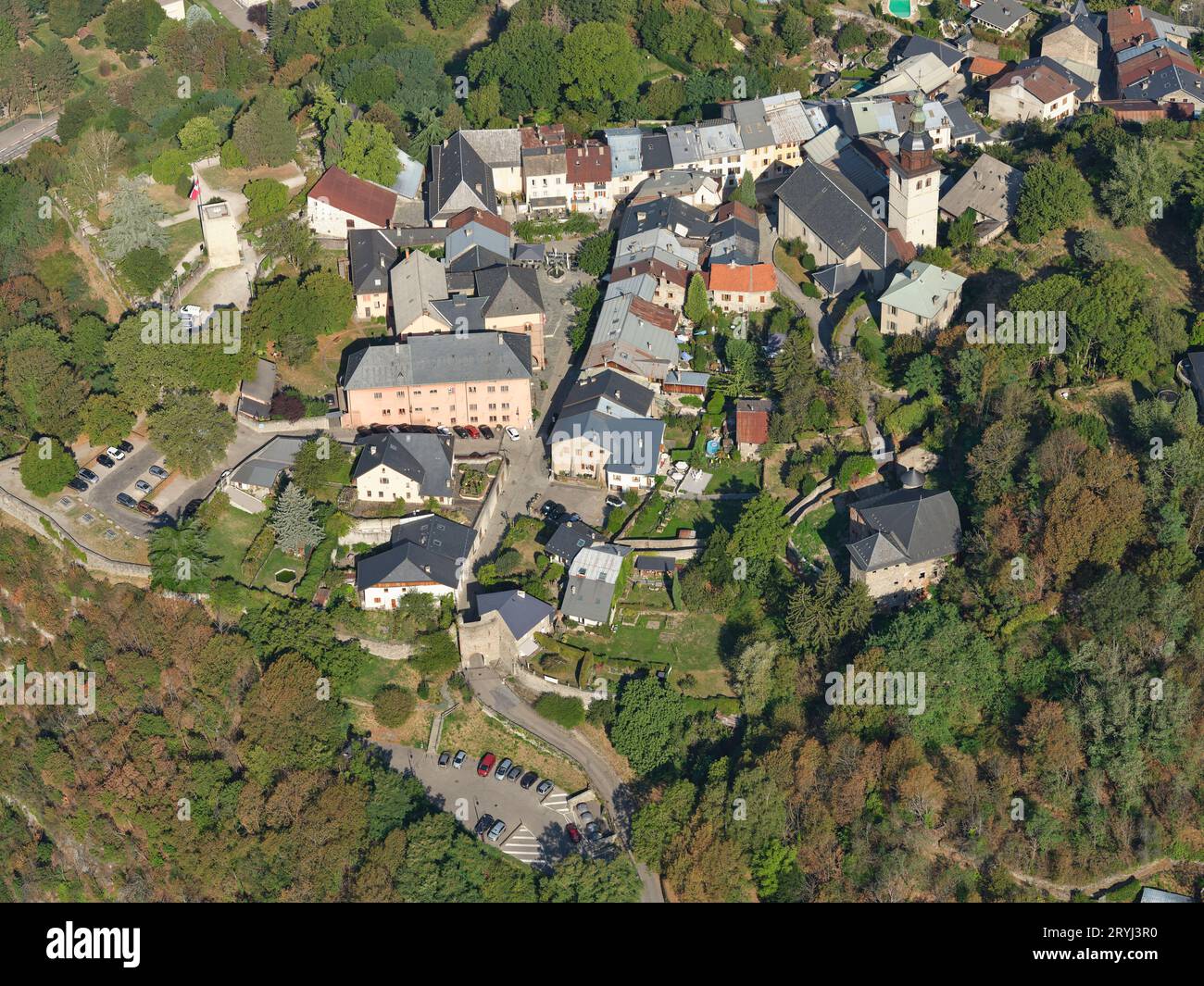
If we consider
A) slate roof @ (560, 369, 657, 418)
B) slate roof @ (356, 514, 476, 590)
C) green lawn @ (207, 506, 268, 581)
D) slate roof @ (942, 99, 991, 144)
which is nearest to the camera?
slate roof @ (356, 514, 476, 590)

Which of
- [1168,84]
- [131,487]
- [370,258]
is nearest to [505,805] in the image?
[131,487]

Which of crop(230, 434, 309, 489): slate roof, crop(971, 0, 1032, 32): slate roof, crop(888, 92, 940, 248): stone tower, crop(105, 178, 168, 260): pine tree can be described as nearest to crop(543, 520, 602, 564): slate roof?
crop(230, 434, 309, 489): slate roof

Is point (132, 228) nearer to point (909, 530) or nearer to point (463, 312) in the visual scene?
point (463, 312)

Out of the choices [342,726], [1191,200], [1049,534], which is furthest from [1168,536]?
[342,726]

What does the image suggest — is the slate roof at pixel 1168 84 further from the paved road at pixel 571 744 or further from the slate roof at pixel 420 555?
the paved road at pixel 571 744

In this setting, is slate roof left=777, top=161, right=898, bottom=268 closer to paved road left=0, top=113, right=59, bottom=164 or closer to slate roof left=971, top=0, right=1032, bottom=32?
slate roof left=971, top=0, right=1032, bottom=32
